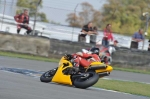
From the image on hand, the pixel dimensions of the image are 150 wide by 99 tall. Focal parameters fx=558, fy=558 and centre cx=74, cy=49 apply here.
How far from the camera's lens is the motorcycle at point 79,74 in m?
12.4

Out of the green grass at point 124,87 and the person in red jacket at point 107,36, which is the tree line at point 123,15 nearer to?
the person in red jacket at point 107,36

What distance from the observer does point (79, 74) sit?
12.7 meters

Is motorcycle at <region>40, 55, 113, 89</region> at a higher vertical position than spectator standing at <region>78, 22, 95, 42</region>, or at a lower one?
lower

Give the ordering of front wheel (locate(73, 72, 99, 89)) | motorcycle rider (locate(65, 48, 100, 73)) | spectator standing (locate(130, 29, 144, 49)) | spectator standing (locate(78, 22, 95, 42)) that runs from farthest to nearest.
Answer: spectator standing (locate(130, 29, 144, 49))
spectator standing (locate(78, 22, 95, 42))
motorcycle rider (locate(65, 48, 100, 73))
front wheel (locate(73, 72, 99, 89))

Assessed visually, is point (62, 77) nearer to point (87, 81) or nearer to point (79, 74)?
point (79, 74)

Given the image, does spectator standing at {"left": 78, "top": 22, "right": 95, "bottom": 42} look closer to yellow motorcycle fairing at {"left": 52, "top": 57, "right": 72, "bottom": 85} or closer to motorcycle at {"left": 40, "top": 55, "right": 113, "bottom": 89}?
motorcycle at {"left": 40, "top": 55, "right": 113, "bottom": 89}

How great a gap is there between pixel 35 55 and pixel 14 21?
3.01 m

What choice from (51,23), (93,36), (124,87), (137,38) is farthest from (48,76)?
(51,23)

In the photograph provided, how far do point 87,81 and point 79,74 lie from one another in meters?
0.42

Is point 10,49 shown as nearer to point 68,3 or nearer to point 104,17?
point 68,3

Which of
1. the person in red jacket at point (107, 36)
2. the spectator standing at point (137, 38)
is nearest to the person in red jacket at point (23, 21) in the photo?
the person in red jacket at point (107, 36)

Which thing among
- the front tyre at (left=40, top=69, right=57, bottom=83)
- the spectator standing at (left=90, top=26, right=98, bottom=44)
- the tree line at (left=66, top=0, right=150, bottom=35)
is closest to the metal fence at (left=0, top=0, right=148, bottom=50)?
the spectator standing at (left=90, top=26, right=98, bottom=44)

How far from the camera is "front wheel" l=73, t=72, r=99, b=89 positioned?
483 inches

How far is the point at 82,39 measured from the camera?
24859mm
